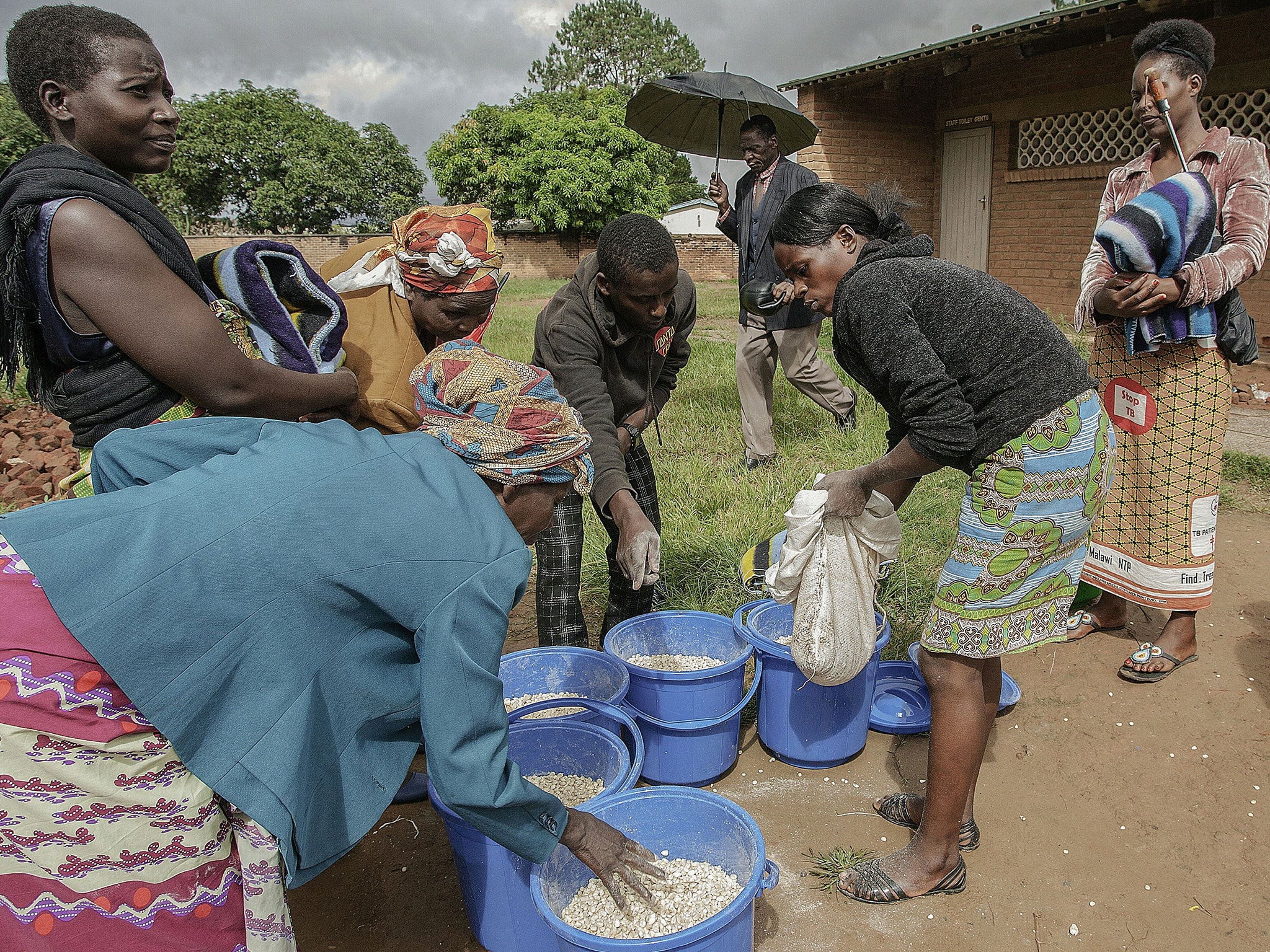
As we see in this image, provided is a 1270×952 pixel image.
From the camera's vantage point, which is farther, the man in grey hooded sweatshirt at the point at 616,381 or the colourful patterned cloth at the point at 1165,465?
the colourful patterned cloth at the point at 1165,465

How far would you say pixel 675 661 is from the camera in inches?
117

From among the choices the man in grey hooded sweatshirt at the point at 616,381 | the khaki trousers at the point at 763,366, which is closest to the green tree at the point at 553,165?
the khaki trousers at the point at 763,366

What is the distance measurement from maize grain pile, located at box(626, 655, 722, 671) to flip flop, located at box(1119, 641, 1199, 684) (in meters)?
1.58

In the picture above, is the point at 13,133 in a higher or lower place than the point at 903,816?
higher

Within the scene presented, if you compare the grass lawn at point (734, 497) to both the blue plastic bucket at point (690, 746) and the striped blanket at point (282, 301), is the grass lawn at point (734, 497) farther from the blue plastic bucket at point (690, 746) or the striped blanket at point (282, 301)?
the striped blanket at point (282, 301)

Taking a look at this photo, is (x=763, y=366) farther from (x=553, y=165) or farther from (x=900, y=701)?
(x=553, y=165)

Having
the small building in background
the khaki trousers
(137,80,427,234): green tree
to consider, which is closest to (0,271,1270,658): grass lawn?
the khaki trousers

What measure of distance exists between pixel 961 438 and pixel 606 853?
1.18 m

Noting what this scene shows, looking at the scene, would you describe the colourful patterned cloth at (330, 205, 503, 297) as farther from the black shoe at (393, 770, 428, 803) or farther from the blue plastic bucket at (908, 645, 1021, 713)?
the blue plastic bucket at (908, 645, 1021, 713)

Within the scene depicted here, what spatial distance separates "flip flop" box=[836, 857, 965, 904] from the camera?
2227mm

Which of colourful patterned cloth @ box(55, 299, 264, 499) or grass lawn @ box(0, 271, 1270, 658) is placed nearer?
colourful patterned cloth @ box(55, 299, 264, 499)

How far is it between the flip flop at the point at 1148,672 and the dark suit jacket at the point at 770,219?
9.55 feet

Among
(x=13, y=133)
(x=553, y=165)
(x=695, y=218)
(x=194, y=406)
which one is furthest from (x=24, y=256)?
(x=695, y=218)

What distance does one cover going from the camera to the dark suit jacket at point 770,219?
18.0ft
